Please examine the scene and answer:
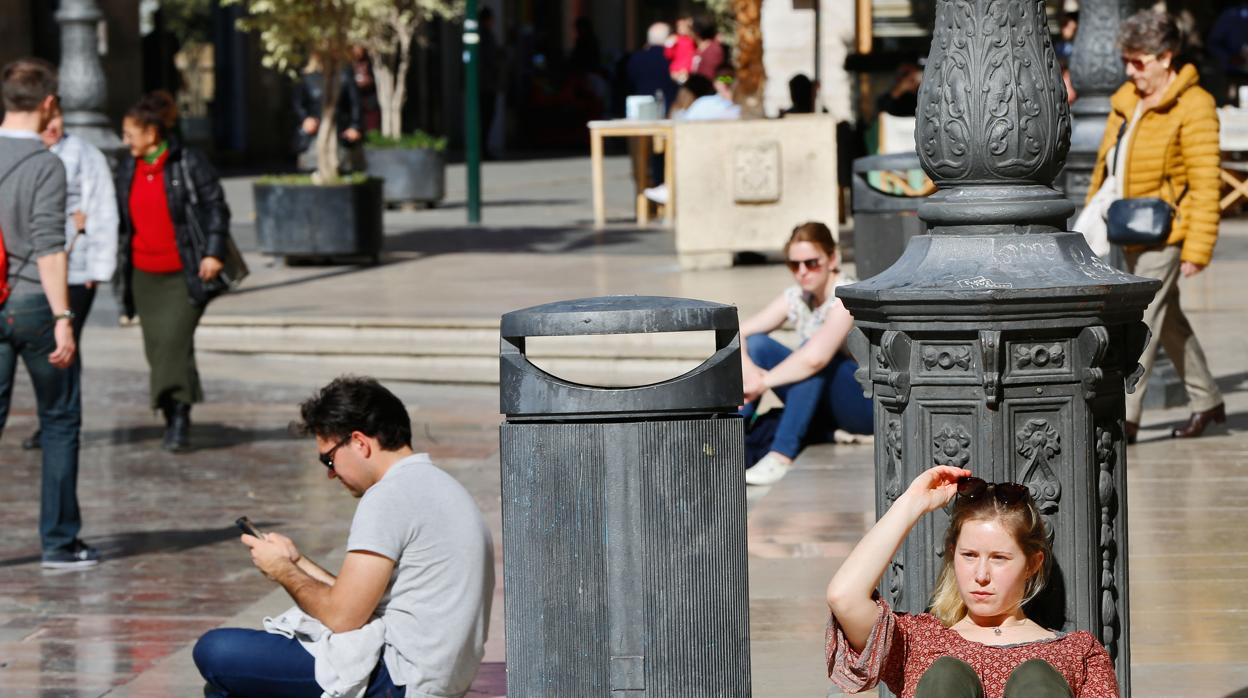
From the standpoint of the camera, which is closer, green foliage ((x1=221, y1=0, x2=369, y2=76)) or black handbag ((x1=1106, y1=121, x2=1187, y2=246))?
black handbag ((x1=1106, y1=121, x2=1187, y2=246))

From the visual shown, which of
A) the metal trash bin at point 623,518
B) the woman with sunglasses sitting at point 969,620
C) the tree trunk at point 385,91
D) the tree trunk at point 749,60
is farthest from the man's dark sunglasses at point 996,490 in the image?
the tree trunk at point 385,91

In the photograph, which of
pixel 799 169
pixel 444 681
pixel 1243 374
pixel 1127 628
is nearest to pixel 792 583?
pixel 444 681

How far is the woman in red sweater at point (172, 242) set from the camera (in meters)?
10.2

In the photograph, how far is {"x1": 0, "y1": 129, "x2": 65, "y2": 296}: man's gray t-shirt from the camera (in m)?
7.45

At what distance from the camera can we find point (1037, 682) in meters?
3.81

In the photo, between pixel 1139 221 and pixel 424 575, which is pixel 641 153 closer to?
pixel 1139 221

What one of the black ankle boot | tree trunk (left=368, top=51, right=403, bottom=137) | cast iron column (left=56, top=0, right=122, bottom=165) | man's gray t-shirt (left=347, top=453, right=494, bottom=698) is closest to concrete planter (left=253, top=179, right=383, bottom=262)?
cast iron column (left=56, top=0, right=122, bottom=165)

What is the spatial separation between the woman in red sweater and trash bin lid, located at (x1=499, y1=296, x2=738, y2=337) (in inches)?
248

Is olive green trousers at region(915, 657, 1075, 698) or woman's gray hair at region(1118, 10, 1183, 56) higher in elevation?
woman's gray hair at region(1118, 10, 1183, 56)

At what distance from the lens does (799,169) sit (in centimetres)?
1527

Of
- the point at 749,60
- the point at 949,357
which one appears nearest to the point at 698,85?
the point at 749,60

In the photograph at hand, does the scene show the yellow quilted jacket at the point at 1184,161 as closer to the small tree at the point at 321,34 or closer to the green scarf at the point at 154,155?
the green scarf at the point at 154,155

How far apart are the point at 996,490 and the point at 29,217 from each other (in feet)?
14.9

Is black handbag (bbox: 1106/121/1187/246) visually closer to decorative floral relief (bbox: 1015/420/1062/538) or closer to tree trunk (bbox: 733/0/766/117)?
decorative floral relief (bbox: 1015/420/1062/538)
